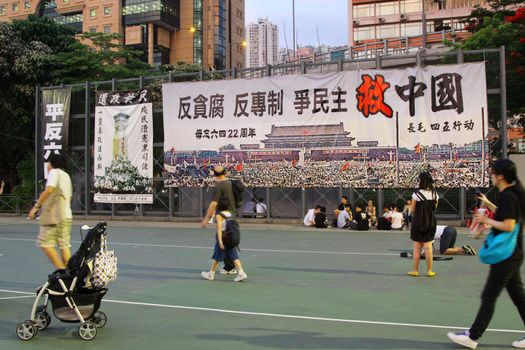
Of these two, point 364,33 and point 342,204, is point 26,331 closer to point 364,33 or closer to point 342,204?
point 342,204

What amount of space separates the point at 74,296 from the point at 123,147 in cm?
1965

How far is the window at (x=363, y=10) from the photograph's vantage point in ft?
224

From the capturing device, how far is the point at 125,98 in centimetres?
2511

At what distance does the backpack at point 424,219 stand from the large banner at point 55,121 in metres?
20.3

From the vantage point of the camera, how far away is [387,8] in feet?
221

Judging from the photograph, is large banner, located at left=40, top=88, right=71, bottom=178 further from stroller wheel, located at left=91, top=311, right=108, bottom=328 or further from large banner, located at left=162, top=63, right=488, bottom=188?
stroller wheel, located at left=91, top=311, right=108, bottom=328

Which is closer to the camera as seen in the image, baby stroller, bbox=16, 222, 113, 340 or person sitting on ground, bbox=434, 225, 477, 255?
baby stroller, bbox=16, 222, 113, 340

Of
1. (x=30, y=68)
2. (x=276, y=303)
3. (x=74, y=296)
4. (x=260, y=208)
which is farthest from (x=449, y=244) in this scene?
(x=30, y=68)

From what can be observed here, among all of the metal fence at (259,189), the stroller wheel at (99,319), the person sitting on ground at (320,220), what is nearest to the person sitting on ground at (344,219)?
the person sitting on ground at (320,220)

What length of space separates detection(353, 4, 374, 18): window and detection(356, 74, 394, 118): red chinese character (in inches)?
1995

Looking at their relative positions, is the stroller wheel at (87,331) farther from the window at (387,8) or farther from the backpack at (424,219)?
the window at (387,8)

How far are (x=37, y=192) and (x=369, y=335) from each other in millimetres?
24120

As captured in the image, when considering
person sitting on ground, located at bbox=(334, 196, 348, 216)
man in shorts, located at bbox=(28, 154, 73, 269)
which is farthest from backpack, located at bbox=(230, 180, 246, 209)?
person sitting on ground, located at bbox=(334, 196, 348, 216)

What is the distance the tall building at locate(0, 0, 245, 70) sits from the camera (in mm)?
84688
